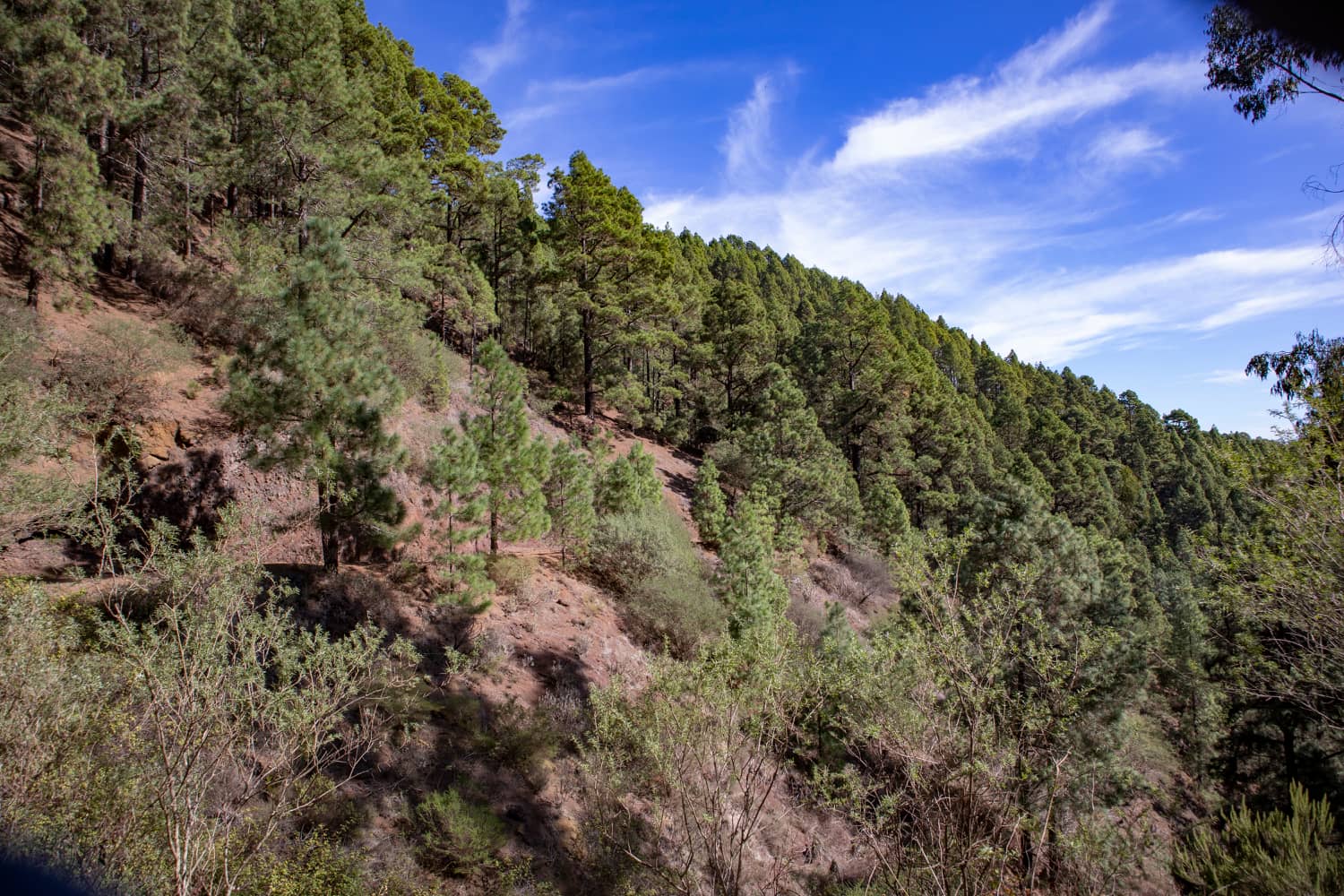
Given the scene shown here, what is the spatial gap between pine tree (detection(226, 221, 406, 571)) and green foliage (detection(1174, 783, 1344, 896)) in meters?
12.2

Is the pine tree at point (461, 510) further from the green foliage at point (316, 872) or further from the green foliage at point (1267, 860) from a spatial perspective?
the green foliage at point (1267, 860)

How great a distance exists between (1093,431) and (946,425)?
2881 centimetres

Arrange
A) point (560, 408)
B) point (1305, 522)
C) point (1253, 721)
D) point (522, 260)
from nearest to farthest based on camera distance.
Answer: point (1305, 522) → point (1253, 721) → point (560, 408) → point (522, 260)

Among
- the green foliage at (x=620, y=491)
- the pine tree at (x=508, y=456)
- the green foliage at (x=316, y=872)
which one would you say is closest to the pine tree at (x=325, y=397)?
the pine tree at (x=508, y=456)

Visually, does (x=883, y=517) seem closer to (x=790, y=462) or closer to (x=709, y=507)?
(x=790, y=462)

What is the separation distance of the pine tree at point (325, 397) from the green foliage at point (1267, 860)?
12.2 m

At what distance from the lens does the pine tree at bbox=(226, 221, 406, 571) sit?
379 inches

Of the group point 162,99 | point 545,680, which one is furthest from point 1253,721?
point 162,99

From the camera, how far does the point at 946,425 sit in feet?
133

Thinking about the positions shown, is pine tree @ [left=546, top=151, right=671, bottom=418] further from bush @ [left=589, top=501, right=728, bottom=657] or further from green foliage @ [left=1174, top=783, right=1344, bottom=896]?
green foliage @ [left=1174, top=783, right=1344, bottom=896]

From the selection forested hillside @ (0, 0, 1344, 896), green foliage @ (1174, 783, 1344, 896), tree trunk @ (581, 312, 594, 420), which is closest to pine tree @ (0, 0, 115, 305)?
forested hillside @ (0, 0, 1344, 896)

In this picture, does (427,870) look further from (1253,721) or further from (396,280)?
(1253,721)

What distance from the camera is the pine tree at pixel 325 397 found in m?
9.62

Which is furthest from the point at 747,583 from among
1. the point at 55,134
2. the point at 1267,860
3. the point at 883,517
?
the point at 55,134
